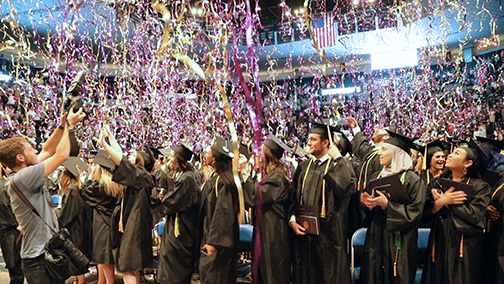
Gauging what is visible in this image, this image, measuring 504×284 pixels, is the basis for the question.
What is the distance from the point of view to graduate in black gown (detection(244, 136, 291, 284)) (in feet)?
12.0

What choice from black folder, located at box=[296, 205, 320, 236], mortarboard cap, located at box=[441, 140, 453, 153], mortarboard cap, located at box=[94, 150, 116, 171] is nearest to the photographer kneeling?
mortarboard cap, located at box=[94, 150, 116, 171]

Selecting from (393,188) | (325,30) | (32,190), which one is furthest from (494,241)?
(325,30)

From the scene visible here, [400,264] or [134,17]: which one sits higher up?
[134,17]

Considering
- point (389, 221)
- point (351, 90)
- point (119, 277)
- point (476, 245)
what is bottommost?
point (119, 277)

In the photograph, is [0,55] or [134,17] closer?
[134,17]

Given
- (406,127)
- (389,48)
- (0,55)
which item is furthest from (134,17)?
(389,48)

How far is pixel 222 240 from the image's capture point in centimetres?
364

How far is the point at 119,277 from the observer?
5273mm

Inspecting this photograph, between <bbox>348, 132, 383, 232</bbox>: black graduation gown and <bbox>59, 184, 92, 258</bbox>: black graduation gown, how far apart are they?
3177 millimetres

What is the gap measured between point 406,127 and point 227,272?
1089 cm

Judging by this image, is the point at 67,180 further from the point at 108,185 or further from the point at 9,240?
the point at 9,240

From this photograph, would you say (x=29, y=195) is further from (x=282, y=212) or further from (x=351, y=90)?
(x=351, y=90)

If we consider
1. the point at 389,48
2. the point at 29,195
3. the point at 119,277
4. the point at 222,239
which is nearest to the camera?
the point at 29,195

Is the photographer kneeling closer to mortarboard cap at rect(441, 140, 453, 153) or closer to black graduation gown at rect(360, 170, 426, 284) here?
black graduation gown at rect(360, 170, 426, 284)
